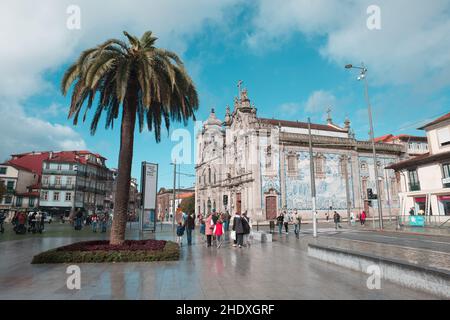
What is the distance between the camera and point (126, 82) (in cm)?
1112

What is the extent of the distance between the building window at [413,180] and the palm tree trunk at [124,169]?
92.5ft

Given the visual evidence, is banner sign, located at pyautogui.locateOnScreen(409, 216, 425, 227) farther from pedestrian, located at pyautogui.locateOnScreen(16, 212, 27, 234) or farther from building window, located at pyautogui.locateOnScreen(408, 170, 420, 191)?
pedestrian, located at pyautogui.locateOnScreen(16, 212, 27, 234)

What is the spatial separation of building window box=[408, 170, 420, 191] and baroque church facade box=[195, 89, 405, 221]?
7496 mm

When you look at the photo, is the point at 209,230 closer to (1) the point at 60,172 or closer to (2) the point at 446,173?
(2) the point at 446,173

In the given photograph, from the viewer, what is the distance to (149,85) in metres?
11.3

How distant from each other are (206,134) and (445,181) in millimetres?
44984

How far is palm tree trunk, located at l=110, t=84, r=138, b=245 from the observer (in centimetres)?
1158

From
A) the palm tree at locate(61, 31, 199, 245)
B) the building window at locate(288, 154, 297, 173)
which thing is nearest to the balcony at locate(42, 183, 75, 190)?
the building window at locate(288, 154, 297, 173)

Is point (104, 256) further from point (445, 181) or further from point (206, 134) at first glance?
point (206, 134)

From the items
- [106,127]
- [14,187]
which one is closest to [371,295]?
[106,127]

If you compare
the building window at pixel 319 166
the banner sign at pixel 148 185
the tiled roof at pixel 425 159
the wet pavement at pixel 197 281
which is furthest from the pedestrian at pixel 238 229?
the building window at pixel 319 166

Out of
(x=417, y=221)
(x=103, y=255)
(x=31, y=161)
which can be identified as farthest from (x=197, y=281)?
(x=31, y=161)

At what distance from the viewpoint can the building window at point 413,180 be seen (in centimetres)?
2900

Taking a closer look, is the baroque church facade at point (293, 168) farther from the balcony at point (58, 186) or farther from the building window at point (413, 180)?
the balcony at point (58, 186)
